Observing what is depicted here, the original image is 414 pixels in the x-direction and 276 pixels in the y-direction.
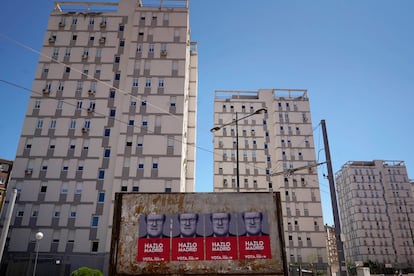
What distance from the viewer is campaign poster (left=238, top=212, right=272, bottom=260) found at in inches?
488

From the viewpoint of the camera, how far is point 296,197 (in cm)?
6475

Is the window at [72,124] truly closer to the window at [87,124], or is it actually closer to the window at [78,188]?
the window at [87,124]

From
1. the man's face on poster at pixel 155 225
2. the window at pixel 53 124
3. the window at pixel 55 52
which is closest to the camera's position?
the man's face on poster at pixel 155 225

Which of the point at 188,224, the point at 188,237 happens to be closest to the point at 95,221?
the point at 188,224

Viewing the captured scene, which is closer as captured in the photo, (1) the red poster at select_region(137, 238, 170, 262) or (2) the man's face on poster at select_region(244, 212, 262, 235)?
(1) the red poster at select_region(137, 238, 170, 262)

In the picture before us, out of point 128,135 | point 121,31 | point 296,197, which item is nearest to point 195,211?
point 128,135

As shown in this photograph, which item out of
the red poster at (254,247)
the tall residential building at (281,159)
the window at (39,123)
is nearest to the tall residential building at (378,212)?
the tall residential building at (281,159)

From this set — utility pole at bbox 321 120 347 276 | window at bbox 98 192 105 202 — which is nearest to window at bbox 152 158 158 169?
window at bbox 98 192 105 202

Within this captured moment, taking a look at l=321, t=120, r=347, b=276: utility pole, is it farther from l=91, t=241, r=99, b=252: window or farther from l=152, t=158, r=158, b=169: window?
l=91, t=241, r=99, b=252: window

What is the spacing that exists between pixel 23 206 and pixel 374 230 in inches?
4007

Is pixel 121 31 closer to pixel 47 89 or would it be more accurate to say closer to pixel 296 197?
pixel 47 89

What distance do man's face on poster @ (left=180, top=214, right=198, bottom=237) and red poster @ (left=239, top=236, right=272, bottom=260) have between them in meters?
1.92

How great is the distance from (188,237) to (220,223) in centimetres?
139

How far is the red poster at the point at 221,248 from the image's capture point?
40.1ft
